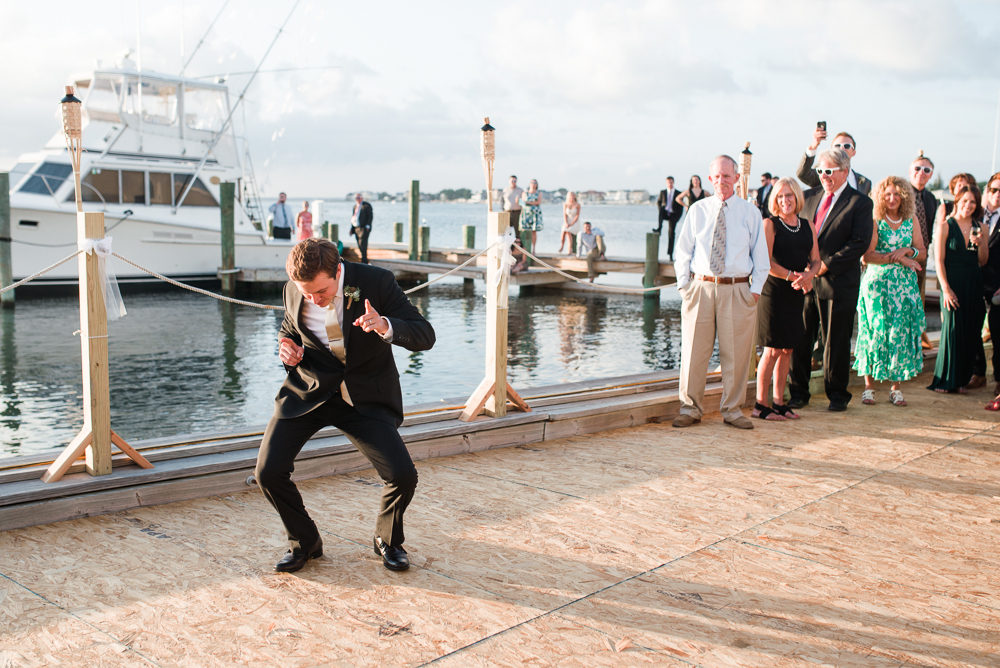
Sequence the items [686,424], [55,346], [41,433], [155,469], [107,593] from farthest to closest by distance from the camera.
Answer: [55,346] < [41,433] < [686,424] < [155,469] < [107,593]

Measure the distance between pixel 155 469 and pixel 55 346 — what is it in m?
10.9

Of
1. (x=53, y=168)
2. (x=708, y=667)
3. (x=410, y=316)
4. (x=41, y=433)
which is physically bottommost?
(x=41, y=433)

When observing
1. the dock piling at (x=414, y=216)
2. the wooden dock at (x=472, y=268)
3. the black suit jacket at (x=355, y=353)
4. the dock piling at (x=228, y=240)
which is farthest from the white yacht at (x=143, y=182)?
the black suit jacket at (x=355, y=353)

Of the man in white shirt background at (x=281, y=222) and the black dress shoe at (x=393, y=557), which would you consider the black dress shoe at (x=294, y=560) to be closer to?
the black dress shoe at (x=393, y=557)

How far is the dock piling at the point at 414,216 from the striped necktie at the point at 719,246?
17507 millimetres

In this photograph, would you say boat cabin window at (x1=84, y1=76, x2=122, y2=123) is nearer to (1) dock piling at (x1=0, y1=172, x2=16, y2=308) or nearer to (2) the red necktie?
(1) dock piling at (x1=0, y1=172, x2=16, y2=308)

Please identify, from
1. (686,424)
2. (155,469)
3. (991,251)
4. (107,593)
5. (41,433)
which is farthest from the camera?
(41,433)

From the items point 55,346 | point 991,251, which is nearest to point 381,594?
point 991,251

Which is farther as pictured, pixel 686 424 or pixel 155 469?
pixel 686 424

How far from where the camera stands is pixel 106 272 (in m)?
4.15

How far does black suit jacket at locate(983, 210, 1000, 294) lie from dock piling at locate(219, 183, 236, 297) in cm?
1750

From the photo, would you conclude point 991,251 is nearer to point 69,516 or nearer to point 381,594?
point 381,594

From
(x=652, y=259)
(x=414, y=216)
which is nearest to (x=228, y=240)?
(x=414, y=216)

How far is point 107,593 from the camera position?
10.4ft
